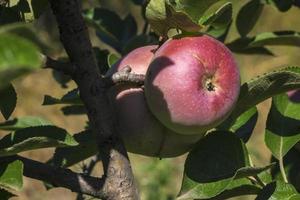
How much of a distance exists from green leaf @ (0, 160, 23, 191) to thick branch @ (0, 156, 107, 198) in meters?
0.02

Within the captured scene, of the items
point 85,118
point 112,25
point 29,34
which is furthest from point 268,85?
point 85,118

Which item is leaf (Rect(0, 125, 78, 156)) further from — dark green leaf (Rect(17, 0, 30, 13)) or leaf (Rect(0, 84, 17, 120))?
dark green leaf (Rect(17, 0, 30, 13))

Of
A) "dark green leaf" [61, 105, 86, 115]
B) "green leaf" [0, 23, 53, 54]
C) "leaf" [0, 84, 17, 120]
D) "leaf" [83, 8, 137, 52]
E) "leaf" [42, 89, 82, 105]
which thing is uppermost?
"green leaf" [0, 23, 53, 54]

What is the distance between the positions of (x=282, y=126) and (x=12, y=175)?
40 cm

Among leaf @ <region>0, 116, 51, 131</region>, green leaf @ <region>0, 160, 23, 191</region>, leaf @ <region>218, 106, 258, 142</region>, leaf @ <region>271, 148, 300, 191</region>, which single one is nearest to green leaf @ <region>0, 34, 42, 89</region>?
green leaf @ <region>0, 160, 23, 191</region>

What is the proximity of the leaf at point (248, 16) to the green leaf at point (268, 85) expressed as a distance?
1.25 ft

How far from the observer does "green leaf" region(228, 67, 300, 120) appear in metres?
0.76

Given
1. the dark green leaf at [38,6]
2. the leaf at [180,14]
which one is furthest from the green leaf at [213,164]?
the dark green leaf at [38,6]

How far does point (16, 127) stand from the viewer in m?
0.80

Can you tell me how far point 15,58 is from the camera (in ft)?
1.35

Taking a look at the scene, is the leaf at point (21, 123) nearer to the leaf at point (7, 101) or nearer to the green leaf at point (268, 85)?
the leaf at point (7, 101)

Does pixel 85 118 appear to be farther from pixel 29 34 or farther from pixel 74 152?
pixel 29 34

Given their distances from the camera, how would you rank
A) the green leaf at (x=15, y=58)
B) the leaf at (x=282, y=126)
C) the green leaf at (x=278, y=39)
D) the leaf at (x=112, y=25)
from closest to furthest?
the green leaf at (x=15, y=58), the leaf at (x=282, y=126), the green leaf at (x=278, y=39), the leaf at (x=112, y=25)

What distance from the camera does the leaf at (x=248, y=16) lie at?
117cm
